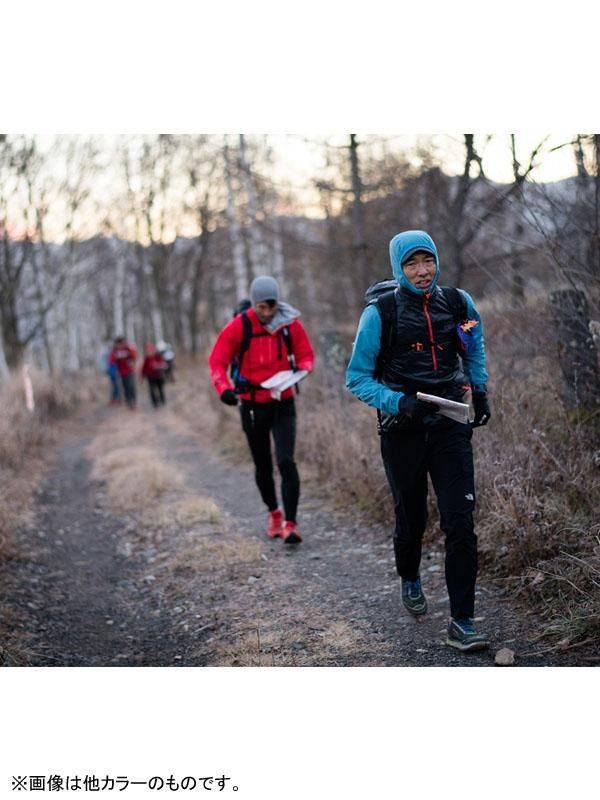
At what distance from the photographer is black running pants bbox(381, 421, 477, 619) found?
371 centimetres

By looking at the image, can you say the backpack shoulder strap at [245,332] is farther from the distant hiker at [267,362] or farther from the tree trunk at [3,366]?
the tree trunk at [3,366]

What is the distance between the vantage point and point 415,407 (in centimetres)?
372

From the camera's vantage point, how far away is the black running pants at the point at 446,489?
3.71 m

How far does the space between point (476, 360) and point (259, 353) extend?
2.33m

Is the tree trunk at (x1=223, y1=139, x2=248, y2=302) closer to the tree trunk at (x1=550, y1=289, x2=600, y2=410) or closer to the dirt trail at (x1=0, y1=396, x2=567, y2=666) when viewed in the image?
the dirt trail at (x1=0, y1=396, x2=567, y2=666)

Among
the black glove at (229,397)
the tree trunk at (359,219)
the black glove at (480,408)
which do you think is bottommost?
the black glove at (229,397)

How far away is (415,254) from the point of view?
12.5ft

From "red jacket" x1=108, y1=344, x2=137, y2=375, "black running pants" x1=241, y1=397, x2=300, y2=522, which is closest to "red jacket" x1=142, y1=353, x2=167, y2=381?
"red jacket" x1=108, y1=344, x2=137, y2=375

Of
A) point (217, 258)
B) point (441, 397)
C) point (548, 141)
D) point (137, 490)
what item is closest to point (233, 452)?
point (137, 490)

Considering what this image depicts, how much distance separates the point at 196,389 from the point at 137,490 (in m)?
9.52

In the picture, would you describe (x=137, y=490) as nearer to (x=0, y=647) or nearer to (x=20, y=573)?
(x=20, y=573)

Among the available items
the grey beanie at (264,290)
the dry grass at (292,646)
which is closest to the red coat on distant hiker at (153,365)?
the grey beanie at (264,290)

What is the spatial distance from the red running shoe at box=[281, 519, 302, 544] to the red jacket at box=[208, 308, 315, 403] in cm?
103

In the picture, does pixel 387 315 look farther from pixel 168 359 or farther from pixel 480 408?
pixel 168 359
